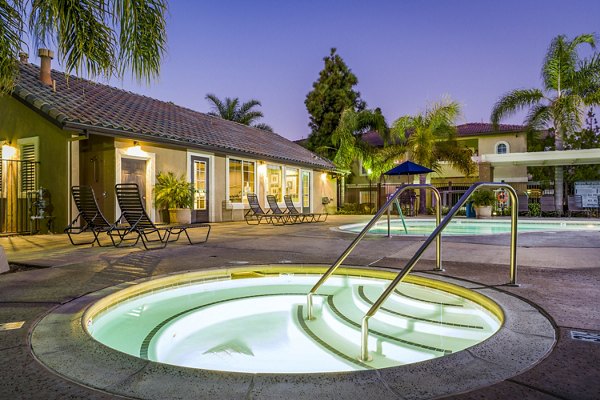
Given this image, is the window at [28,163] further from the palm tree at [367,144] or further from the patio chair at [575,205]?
the patio chair at [575,205]

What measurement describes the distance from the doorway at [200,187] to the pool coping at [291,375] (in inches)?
444

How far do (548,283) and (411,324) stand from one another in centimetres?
141

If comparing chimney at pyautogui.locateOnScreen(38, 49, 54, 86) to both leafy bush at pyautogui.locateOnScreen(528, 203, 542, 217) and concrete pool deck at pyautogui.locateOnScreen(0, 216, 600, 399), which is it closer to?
concrete pool deck at pyautogui.locateOnScreen(0, 216, 600, 399)

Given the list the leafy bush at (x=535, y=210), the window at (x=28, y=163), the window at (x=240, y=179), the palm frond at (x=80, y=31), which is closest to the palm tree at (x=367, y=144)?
the leafy bush at (x=535, y=210)

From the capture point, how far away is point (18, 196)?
10914 millimetres

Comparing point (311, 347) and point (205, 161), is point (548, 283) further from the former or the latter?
point (205, 161)

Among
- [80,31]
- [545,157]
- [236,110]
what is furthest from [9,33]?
[236,110]

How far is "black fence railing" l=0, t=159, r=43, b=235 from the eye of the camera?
10312mm

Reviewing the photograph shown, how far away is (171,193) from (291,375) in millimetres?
10614

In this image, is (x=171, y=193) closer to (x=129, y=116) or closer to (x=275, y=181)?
(x=129, y=116)

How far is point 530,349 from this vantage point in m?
2.04

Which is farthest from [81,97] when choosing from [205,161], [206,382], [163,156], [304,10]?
[304,10]

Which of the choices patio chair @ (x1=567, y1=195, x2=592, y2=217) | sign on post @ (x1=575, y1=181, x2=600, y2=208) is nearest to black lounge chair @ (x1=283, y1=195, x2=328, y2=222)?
patio chair @ (x1=567, y1=195, x2=592, y2=217)

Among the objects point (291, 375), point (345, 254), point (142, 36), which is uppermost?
point (142, 36)
